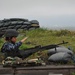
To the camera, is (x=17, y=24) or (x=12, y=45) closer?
(x=12, y=45)

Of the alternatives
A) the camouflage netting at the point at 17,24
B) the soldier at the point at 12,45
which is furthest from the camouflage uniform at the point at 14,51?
the camouflage netting at the point at 17,24

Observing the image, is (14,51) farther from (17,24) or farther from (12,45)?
(17,24)

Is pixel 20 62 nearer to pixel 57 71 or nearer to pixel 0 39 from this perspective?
pixel 57 71

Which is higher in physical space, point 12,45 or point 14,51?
point 12,45

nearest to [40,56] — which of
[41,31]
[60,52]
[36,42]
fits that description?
[60,52]

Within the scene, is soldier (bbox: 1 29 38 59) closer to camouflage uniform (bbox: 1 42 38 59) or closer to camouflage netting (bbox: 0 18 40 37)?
camouflage uniform (bbox: 1 42 38 59)

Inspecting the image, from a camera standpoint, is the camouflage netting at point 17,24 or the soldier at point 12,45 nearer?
the soldier at point 12,45

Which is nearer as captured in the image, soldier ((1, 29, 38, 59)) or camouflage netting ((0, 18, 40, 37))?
soldier ((1, 29, 38, 59))

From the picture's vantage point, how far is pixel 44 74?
7.54 m

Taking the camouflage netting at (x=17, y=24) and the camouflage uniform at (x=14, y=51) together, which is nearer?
the camouflage uniform at (x=14, y=51)

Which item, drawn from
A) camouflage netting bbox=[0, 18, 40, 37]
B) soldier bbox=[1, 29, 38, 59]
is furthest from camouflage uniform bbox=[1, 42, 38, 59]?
camouflage netting bbox=[0, 18, 40, 37]

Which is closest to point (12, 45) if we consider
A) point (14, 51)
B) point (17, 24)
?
point (14, 51)

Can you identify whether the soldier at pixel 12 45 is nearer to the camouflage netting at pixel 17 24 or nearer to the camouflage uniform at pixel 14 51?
the camouflage uniform at pixel 14 51

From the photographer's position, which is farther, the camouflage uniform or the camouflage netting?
the camouflage netting
